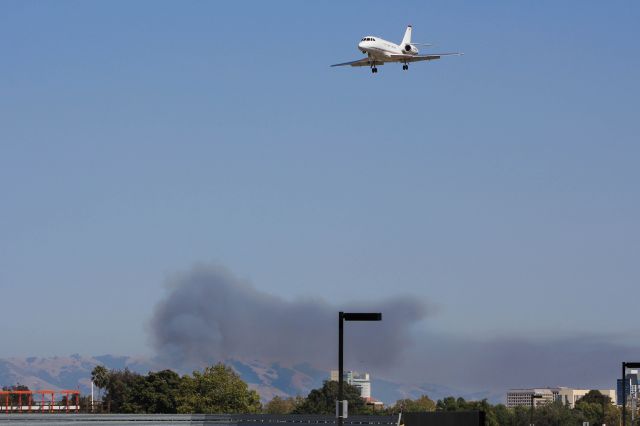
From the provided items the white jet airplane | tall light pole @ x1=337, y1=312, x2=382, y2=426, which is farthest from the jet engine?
tall light pole @ x1=337, y1=312, x2=382, y2=426

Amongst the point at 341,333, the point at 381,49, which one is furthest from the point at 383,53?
the point at 341,333

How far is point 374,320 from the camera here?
50.3 meters

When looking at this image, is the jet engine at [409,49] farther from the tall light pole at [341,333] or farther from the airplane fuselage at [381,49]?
the tall light pole at [341,333]

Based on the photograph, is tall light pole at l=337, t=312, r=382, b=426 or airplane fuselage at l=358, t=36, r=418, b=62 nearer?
tall light pole at l=337, t=312, r=382, b=426

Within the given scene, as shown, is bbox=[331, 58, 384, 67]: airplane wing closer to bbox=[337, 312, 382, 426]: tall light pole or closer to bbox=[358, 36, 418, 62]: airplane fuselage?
bbox=[358, 36, 418, 62]: airplane fuselage

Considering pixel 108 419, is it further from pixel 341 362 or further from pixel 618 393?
pixel 341 362

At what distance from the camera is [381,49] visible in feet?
429

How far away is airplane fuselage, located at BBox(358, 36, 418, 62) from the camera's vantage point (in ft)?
428

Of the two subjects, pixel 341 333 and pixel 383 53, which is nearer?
pixel 341 333

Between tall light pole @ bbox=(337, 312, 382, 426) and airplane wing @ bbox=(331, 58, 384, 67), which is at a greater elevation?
airplane wing @ bbox=(331, 58, 384, 67)

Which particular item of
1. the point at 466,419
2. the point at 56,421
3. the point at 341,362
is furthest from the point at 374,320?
the point at 56,421

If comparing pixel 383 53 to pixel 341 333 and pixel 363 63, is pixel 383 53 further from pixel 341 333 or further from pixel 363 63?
pixel 341 333

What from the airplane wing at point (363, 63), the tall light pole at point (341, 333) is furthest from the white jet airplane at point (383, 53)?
the tall light pole at point (341, 333)

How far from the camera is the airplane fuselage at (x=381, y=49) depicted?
428 ft
